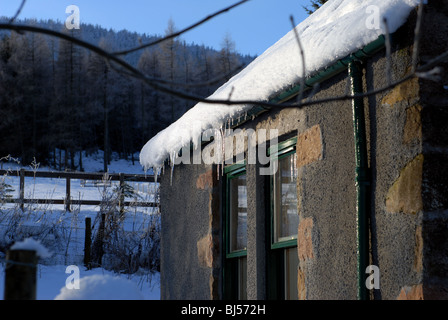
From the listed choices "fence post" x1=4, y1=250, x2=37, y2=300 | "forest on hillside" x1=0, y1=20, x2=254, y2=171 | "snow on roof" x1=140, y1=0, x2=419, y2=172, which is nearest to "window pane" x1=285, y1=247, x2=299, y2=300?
"snow on roof" x1=140, y1=0, x2=419, y2=172

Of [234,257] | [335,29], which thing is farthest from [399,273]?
[234,257]

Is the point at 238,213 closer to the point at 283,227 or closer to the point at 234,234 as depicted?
the point at 234,234

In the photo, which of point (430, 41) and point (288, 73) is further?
point (288, 73)

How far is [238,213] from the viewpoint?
4.34 metres

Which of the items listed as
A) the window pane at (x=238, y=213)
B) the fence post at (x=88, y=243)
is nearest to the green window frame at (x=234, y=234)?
the window pane at (x=238, y=213)

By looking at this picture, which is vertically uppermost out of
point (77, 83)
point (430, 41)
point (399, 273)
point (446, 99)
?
point (77, 83)

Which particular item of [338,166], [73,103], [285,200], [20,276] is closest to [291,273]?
[285,200]

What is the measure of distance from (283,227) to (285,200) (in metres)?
0.18

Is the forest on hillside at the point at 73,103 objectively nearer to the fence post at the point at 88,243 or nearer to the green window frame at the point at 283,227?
the fence post at the point at 88,243

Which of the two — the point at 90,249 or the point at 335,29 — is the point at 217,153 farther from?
the point at 90,249

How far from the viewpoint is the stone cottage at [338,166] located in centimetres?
230

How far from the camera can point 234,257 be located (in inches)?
171
